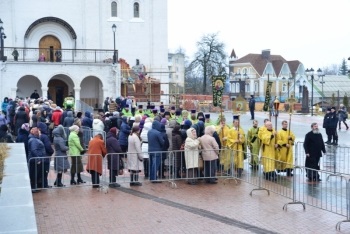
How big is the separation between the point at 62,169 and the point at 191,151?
3.36 m

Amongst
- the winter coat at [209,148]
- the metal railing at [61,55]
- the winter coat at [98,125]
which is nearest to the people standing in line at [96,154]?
the winter coat at [209,148]

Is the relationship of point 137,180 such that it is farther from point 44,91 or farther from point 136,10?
point 136,10

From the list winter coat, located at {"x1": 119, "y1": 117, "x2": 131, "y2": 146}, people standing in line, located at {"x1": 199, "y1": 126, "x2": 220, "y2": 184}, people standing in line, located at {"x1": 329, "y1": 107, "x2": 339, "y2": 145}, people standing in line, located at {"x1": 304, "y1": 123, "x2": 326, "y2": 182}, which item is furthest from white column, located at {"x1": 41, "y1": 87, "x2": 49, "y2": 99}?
people standing in line, located at {"x1": 304, "y1": 123, "x2": 326, "y2": 182}

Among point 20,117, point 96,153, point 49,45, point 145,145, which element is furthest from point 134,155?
point 49,45

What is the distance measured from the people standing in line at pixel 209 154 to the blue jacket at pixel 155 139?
3.52 feet

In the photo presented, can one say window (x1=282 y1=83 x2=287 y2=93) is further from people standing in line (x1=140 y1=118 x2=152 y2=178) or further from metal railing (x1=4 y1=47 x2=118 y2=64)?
people standing in line (x1=140 y1=118 x2=152 y2=178)

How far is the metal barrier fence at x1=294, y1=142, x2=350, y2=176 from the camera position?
1735cm

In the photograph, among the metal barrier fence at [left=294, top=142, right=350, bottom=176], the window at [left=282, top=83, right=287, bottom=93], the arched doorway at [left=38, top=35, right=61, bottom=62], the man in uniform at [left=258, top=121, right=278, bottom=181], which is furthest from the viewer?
the window at [left=282, top=83, right=287, bottom=93]

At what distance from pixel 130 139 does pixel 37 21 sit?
3009cm

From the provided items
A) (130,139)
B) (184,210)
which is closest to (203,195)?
(184,210)

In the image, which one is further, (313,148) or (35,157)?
(313,148)

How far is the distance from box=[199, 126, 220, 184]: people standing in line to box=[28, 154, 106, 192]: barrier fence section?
2.75 metres

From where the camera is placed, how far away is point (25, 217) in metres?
6.11

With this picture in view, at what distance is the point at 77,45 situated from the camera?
143 ft
